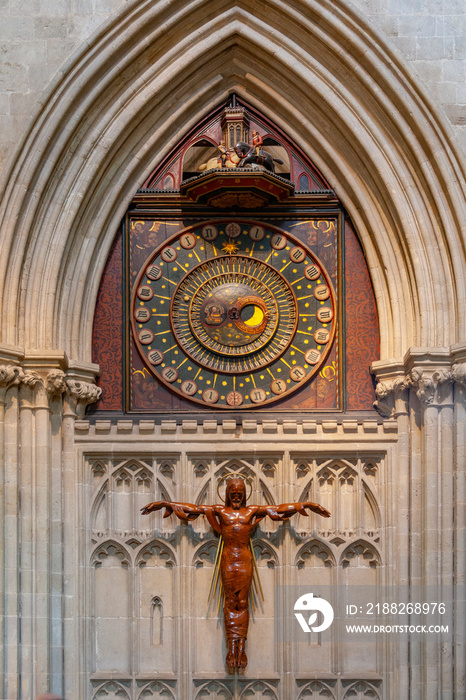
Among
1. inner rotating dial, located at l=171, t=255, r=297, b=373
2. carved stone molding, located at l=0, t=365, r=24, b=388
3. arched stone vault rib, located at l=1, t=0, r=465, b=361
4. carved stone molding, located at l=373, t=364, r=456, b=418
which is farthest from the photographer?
inner rotating dial, located at l=171, t=255, r=297, b=373

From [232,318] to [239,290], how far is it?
296mm

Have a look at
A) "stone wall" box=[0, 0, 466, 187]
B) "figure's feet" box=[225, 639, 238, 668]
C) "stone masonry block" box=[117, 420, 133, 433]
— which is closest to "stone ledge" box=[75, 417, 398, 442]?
"stone masonry block" box=[117, 420, 133, 433]

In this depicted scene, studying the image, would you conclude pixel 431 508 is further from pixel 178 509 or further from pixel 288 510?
pixel 178 509

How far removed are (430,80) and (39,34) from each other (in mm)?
3700

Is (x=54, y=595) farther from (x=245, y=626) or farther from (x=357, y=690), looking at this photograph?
(x=357, y=690)

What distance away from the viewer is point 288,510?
40.0 ft

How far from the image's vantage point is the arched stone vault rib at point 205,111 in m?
12.3

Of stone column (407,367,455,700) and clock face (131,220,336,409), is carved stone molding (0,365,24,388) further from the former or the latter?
stone column (407,367,455,700)

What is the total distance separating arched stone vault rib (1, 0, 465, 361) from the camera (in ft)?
40.2

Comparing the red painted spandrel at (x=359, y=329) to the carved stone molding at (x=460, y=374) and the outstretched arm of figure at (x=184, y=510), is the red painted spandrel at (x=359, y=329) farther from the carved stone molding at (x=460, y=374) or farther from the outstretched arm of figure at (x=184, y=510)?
the outstretched arm of figure at (x=184, y=510)

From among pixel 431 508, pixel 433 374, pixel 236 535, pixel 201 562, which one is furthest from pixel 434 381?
pixel 201 562

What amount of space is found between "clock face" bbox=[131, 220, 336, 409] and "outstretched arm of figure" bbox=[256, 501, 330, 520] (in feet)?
3.87

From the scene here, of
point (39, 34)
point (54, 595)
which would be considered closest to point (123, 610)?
point (54, 595)

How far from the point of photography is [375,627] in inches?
485
